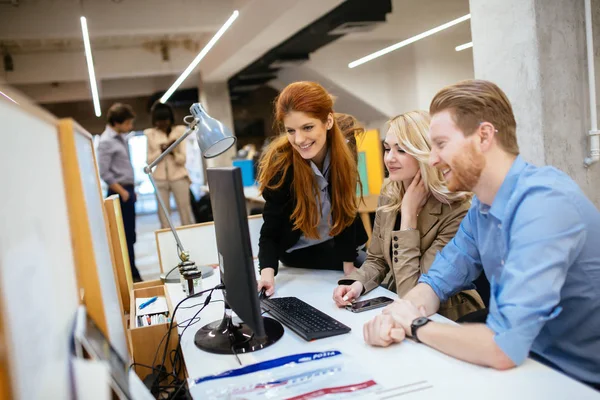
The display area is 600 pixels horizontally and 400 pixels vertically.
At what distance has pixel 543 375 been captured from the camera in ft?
3.36

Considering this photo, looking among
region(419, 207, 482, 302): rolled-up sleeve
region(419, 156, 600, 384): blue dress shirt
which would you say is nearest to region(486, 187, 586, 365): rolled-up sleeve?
region(419, 156, 600, 384): blue dress shirt

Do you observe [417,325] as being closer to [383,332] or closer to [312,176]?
[383,332]

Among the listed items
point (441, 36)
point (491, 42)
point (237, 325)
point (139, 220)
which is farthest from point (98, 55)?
point (237, 325)

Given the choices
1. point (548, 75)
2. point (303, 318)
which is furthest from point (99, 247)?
point (548, 75)

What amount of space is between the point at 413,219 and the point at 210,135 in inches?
30.4

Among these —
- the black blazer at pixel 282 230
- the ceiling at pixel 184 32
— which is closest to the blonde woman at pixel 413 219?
the black blazer at pixel 282 230

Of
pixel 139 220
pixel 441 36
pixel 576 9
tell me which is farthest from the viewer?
pixel 139 220

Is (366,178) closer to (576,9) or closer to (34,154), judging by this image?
(576,9)

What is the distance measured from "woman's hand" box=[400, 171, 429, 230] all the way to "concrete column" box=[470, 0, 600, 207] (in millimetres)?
1301

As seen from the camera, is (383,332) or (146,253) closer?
(383,332)

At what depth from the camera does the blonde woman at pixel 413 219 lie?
1681mm

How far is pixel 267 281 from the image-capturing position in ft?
6.20

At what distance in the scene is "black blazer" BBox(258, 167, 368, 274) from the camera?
2.06m

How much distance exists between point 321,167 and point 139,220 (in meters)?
11.2
